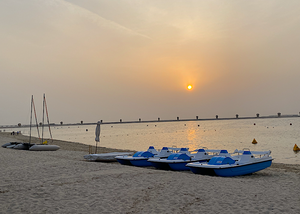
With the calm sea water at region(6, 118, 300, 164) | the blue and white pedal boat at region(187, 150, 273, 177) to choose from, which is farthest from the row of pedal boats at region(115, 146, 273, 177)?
the calm sea water at region(6, 118, 300, 164)

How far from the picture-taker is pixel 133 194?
9.02 metres

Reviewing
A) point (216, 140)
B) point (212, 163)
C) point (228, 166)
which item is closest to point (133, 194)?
point (212, 163)

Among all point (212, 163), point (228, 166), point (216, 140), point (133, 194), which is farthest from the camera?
point (216, 140)

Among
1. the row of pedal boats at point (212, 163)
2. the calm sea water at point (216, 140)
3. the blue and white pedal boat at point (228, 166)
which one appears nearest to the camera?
the blue and white pedal boat at point (228, 166)

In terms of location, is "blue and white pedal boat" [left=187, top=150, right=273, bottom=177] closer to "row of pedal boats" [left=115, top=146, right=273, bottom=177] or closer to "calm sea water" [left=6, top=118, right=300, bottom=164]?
"row of pedal boats" [left=115, top=146, right=273, bottom=177]

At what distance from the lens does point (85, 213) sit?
710 cm

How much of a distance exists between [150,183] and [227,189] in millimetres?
3052

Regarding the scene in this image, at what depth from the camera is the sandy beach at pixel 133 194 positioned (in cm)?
755

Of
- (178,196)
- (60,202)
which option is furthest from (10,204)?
(178,196)

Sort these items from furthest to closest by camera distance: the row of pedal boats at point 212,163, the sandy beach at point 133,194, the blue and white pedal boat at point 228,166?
the row of pedal boats at point 212,163 → the blue and white pedal boat at point 228,166 → the sandy beach at point 133,194

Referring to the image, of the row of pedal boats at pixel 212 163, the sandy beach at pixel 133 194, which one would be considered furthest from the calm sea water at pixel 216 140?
the sandy beach at pixel 133 194

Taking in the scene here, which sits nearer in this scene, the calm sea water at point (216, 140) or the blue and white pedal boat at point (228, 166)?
the blue and white pedal boat at point (228, 166)

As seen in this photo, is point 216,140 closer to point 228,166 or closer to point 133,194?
point 228,166

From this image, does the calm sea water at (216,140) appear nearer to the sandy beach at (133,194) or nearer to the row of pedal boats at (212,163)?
the row of pedal boats at (212,163)
